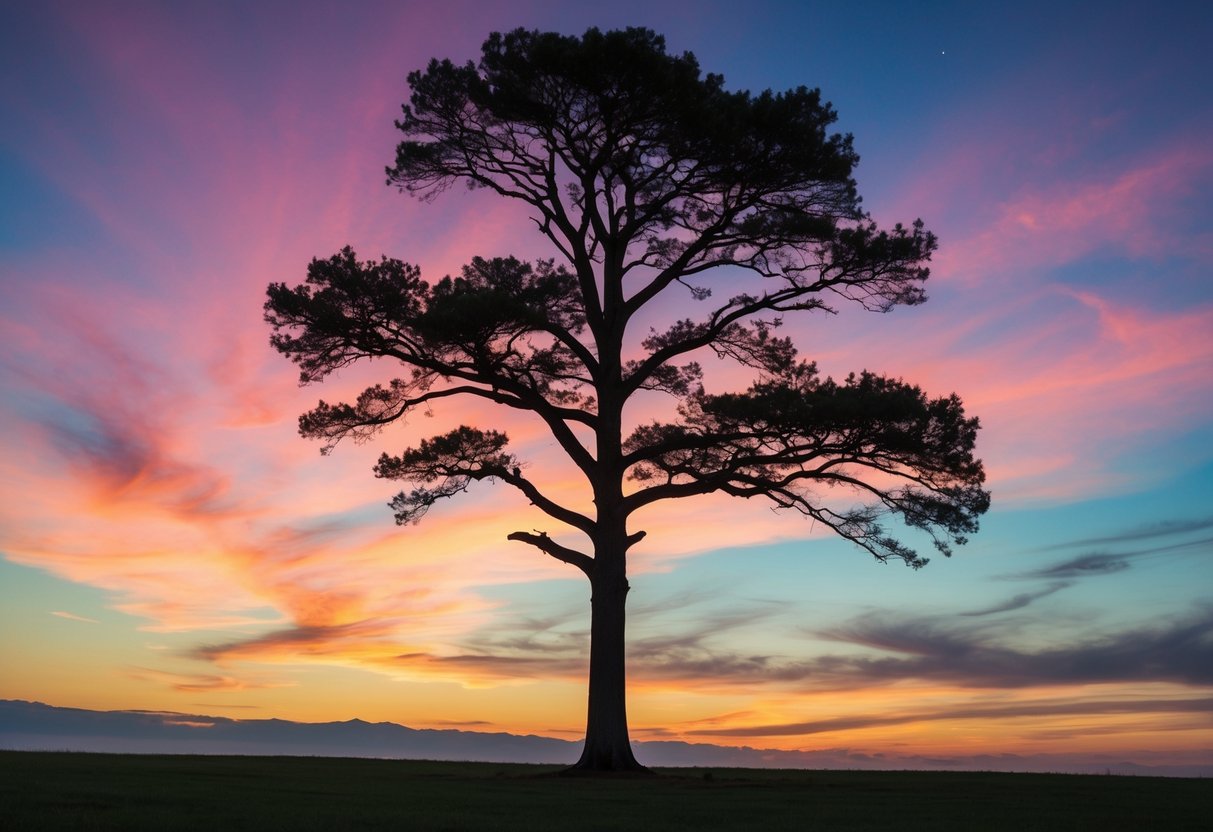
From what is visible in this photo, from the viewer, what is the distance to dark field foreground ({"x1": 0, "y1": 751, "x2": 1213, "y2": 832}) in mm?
11266

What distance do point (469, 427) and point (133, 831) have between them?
1360 centimetres

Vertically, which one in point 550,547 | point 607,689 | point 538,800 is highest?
point 550,547

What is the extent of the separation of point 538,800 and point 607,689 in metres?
6.77

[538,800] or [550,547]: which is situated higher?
[550,547]

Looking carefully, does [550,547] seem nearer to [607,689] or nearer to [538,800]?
[607,689]

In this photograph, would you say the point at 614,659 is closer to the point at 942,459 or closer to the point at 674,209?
the point at 942,459

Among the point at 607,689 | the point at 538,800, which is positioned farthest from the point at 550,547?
the point at 538,800

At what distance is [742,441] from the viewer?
74.0 ft

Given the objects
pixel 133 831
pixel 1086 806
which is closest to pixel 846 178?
pixel 1086 806

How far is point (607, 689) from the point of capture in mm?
21047

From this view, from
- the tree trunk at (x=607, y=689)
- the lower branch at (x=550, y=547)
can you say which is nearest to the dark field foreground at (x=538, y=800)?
the tree trunk at (x=607, y=689)

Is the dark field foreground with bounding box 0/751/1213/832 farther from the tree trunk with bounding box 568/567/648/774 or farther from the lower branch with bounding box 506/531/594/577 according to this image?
the lower branch with bounding box 506/531/594/577

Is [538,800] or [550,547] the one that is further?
[550,547]

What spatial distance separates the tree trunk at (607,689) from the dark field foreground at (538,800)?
1047mm
